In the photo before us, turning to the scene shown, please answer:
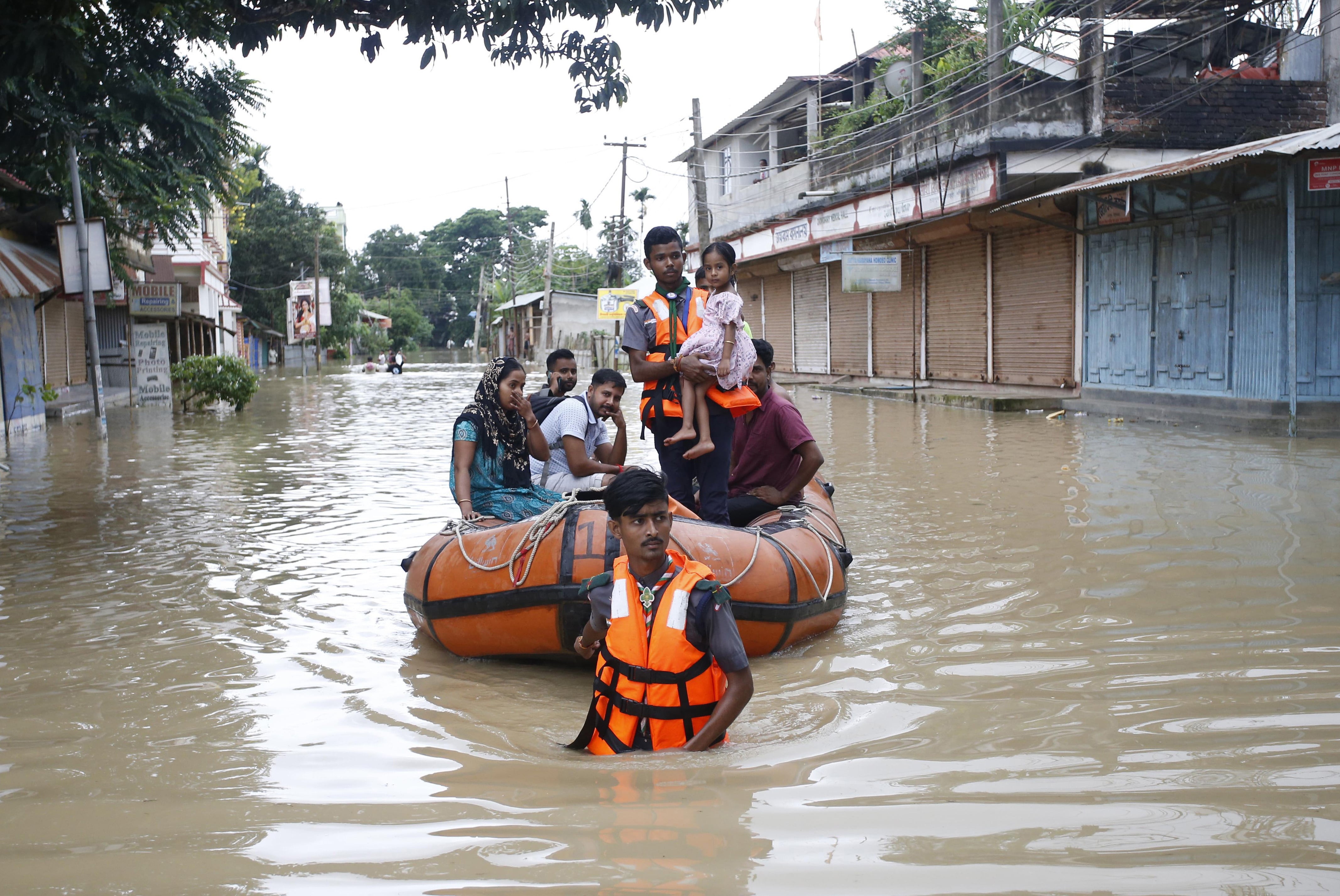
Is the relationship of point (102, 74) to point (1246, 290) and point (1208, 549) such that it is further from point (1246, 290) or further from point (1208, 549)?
point (1246, 290)

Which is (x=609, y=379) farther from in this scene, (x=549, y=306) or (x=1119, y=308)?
(x=549, y=306)

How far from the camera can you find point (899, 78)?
25.5m

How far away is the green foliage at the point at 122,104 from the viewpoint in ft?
23.2

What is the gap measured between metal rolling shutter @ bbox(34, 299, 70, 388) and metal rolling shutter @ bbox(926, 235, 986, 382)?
17.2 m

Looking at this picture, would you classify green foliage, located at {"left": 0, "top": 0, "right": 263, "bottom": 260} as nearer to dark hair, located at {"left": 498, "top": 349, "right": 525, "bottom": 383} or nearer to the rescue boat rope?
dark hair, located at {"left": 498, "top": 349, "right": 525, "bottom": 383}

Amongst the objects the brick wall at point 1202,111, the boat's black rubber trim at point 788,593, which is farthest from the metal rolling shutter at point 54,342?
the brick wall at point 1202,111

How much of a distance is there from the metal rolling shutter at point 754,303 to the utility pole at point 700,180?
6.11 meters

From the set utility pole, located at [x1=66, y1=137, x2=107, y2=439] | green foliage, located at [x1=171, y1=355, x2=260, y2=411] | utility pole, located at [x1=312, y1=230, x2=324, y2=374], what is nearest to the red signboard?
utility pole, located at [x1=66, y1=137, x2=107, y2=439]

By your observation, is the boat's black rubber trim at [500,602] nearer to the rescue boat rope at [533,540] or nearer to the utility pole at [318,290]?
the rescue boat rope at [533,540]

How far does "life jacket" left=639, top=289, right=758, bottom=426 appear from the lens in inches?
232

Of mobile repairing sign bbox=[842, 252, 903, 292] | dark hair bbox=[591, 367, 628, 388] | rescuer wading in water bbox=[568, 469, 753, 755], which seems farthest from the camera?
mobile repairing sign bbox=[842, 252, 903, 292]

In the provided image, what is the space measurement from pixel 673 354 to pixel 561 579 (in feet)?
4.92

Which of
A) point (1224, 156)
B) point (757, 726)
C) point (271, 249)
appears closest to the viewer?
point (757, 726)

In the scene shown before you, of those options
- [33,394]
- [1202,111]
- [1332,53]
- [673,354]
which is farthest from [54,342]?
[1332,53]
